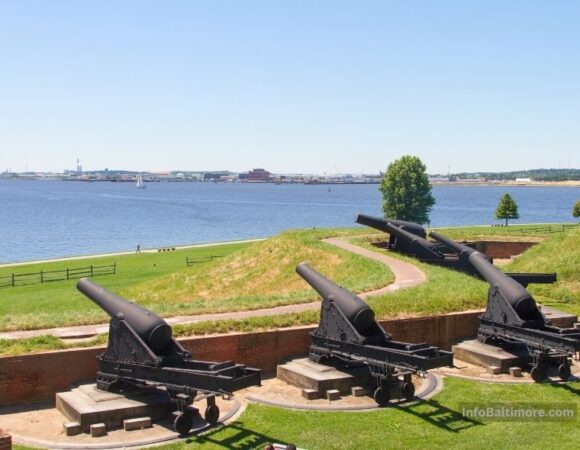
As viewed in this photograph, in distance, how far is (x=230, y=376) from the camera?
10398 millimetres

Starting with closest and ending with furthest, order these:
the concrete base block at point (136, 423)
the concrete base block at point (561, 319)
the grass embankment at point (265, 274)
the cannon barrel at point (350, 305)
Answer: the concrete base block at point (136, 423) < the cannon barrel at point (350, 305) < the concrete base block at point (561, 319) < the grass embankment at point (265, 274)

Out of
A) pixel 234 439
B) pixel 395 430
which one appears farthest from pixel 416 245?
pixel 234 439

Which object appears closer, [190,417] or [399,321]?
[190,417]

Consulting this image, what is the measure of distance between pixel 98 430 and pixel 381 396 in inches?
178

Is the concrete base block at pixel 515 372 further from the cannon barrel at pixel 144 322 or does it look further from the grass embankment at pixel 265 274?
the grass embankment at pixel 265 274

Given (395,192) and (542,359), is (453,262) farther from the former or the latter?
(395,192)

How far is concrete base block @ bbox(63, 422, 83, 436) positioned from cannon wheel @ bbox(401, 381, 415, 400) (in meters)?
5.22

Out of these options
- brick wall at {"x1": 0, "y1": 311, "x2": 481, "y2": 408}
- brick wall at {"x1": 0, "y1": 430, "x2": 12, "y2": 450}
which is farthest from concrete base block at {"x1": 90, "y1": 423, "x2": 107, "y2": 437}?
brick wall at {"x1": 0, "y1": 430, "x2": 12, "y2": 450}

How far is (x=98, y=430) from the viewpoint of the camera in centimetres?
1045

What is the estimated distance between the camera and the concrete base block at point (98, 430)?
10.4 metres

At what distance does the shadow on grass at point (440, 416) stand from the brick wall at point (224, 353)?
3.11 metres

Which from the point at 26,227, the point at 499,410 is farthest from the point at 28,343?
the point at 26,227

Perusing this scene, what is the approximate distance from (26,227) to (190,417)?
298 feet

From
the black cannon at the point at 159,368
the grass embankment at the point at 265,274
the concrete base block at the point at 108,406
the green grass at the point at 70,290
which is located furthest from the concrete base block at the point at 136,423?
the grass embankment at the point at 265,274
